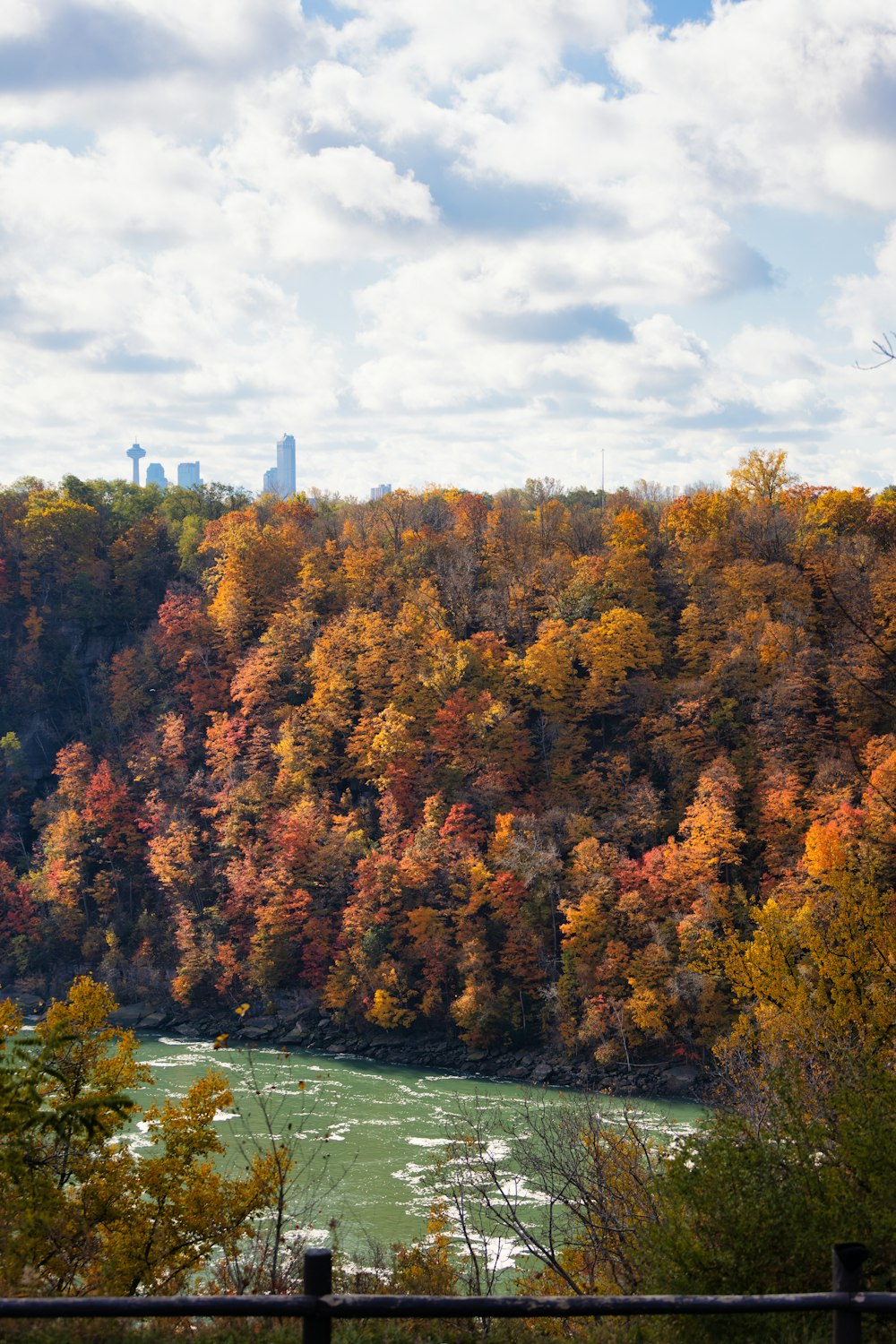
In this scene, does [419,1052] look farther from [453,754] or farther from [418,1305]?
[418,1305]

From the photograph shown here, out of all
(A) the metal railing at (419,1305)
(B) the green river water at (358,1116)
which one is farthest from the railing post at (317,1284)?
(B) the green river water at (358,1116)

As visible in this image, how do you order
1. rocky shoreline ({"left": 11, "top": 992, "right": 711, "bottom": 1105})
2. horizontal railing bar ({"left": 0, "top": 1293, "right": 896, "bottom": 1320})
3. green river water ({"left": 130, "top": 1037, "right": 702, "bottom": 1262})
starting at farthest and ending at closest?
rocky shoreline ({"left": 11, "top": 992, "right": 711, "bottom": 1105}) < green river water ({"left": 130, "top": 1037, "right": 702, "bottom": 1262}) < horizontal railing bar ({"left": 0, "top": 1293, "right": 896, "bottom": 1320})

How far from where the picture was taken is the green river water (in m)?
25.1

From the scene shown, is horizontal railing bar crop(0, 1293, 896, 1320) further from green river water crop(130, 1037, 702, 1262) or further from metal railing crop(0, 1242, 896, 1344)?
green river water crop(130, 1037, 702, 1262)

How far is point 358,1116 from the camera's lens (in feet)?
112

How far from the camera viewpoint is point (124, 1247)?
1190cm

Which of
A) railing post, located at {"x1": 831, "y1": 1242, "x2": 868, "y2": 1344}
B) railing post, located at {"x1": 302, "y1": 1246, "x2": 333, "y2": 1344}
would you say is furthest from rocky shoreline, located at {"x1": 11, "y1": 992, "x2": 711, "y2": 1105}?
railing post, located at {"x1": 302, "y1": 1246, "x2": 333, "y2": 1344}

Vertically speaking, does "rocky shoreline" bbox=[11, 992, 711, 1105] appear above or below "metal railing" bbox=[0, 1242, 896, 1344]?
below

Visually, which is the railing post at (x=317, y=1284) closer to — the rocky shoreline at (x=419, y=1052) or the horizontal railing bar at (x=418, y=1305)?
the horizontal railing bar at (x=418, y=1305)

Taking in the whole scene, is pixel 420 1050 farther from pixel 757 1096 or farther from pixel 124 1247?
pixel 124 1247

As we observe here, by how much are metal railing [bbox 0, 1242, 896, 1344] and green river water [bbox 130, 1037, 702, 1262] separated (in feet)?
55.1

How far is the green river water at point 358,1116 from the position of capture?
25.1 meters

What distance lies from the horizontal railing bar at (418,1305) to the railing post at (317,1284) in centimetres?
4

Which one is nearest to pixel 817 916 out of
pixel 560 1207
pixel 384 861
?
pixel 560 1207
